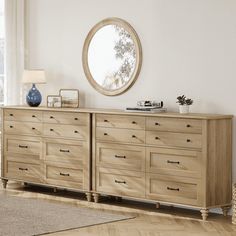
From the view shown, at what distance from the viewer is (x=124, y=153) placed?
281 inches

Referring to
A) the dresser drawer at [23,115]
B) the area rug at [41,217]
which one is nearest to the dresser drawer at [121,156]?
the area rug at [41,217]

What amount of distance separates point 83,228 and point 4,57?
10.4ft

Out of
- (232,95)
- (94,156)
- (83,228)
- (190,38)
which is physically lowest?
(83,228)

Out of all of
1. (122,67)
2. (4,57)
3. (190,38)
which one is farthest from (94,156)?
(4,57)

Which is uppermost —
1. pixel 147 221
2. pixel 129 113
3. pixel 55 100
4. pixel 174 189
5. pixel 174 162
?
pixel 55 100

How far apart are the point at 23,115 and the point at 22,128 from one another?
14cm

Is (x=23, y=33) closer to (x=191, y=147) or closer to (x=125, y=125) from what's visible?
(x=125, y=125)

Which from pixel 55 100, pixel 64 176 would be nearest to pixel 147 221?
pixel 64 176

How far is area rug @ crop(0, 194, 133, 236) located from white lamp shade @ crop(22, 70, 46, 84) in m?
1.38

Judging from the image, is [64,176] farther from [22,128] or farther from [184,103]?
[184,103]

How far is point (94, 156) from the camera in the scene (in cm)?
740

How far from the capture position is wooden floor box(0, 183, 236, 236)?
239 inches

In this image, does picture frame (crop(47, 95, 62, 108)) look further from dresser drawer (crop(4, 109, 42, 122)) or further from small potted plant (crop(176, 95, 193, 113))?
small potted plant (crop(176, 95, 193, 113))

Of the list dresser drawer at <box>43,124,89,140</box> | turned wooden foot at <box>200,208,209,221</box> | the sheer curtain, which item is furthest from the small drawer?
the sheer curtain
